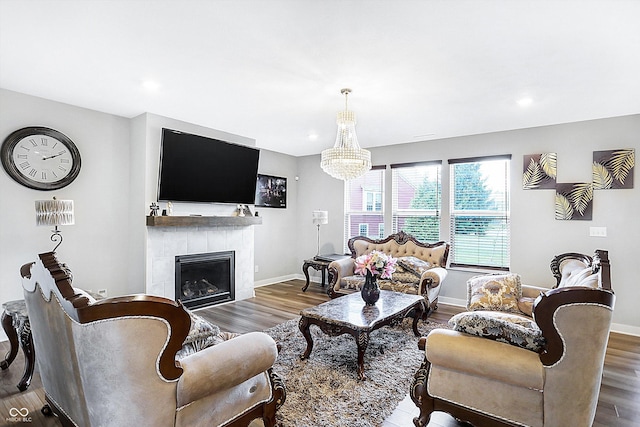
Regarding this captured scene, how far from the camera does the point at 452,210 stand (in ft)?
17.2

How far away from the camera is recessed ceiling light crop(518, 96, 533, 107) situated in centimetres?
346

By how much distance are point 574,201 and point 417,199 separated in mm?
2111

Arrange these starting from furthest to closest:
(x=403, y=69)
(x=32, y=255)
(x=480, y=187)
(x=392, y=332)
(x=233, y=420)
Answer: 1. (x=480, y=187)
2. (x=392, y=332)
3. (x=32, y=255)
4. (x=403, y=69)
5. (x=233, y=420)

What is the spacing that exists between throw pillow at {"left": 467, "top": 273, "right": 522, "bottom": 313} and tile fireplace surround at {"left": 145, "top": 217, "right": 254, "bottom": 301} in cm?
338

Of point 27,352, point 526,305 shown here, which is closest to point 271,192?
point 27,352

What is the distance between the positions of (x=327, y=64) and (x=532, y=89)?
2.09m

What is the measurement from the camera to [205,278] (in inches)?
192

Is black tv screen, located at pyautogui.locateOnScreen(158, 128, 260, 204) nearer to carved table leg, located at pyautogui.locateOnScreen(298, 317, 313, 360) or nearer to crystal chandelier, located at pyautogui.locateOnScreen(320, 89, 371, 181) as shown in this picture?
crystal chandelier, located at pyautogui.locateOnScreen(320, 89, 371, 181)

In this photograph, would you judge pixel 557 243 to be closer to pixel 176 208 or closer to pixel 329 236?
pixel 329 236

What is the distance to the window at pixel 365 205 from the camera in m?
6.00

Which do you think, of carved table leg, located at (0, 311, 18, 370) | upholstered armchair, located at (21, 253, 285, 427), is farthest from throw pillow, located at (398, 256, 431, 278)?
carved table leg, located at (0, 311, 18, 370)

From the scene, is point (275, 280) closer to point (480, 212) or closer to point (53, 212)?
point (480, 212)

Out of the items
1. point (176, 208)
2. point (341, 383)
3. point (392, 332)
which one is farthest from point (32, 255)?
point (392, 332)

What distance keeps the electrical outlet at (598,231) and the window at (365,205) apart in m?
2.93
